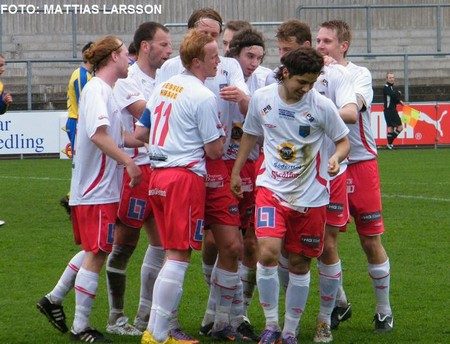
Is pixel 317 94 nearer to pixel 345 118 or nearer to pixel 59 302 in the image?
pixel 345 118

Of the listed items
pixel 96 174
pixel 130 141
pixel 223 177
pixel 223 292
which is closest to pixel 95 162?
pixel 96 174

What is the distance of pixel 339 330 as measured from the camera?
8.36m

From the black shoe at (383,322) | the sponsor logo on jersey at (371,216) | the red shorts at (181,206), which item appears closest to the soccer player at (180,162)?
the red shorts at (181,206)

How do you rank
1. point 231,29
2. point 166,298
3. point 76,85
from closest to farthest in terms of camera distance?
1. point 166,298
2. point 231,29
3. point 76,85

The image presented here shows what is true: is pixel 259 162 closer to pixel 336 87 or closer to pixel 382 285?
pixel 336 87

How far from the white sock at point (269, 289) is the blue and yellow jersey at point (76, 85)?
250 inches

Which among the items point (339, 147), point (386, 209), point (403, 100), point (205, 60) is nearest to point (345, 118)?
point (339, 147)

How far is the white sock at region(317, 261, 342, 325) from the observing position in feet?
25.8

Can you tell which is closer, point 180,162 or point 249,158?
point 180,162

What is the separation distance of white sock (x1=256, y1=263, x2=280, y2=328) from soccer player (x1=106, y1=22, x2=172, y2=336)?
1193 millimetres

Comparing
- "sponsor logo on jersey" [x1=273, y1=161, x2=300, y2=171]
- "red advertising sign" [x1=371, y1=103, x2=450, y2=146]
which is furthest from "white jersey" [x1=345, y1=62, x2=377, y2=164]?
"red advertising sign" [x1=371, y1=103, x2=450, y2=146]

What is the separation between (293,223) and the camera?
24.5 feet

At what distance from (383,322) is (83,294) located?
2.19 metres

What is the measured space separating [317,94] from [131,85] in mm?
1532
